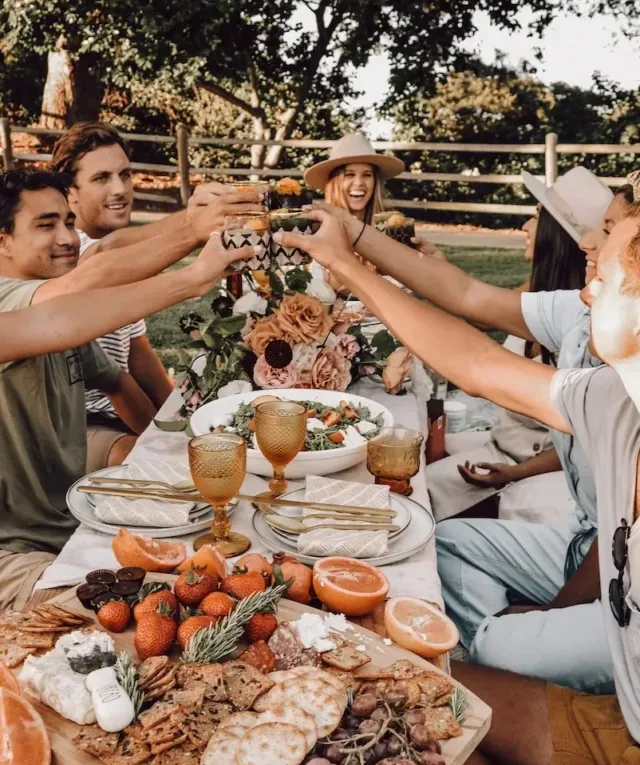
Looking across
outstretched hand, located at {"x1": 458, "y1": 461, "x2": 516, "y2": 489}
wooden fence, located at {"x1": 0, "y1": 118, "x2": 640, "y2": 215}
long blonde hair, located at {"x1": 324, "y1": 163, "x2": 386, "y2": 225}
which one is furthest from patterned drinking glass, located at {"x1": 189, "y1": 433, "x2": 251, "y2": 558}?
wooden fence, located at {"x1": 0, "y1": 118, "x2": 640, "y2": 215}

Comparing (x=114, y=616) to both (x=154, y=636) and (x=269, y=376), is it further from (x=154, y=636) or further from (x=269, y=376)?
(x=269, y=376)

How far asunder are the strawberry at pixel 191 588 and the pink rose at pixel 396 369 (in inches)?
71.3

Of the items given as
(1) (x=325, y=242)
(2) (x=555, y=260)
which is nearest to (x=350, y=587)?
(1) (x=325, y=242)

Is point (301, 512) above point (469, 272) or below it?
above

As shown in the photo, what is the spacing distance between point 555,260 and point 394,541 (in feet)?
7.61

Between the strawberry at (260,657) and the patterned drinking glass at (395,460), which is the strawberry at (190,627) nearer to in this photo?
the strawberry at (260,657)

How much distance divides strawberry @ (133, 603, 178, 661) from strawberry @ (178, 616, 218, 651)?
0.02 meters

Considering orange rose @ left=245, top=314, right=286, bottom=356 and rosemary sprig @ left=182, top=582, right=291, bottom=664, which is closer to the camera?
rosemary sprig @ left=182, top=582, right=291, bottom=664

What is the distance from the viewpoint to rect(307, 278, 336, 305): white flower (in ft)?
10.0

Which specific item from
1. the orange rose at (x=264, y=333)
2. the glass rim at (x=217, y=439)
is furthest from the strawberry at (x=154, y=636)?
the orange rose at (x=264, y=333)

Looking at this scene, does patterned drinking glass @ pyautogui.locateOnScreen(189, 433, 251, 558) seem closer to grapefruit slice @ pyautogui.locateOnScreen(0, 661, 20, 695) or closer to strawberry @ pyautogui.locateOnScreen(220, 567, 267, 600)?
strawberry @ pyautogui.locateOnScreen(220, 567, 267, 600)

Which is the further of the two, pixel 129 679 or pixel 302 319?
pixel 302 319

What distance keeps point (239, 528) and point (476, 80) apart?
16061mm

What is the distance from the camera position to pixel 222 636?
143 cm
